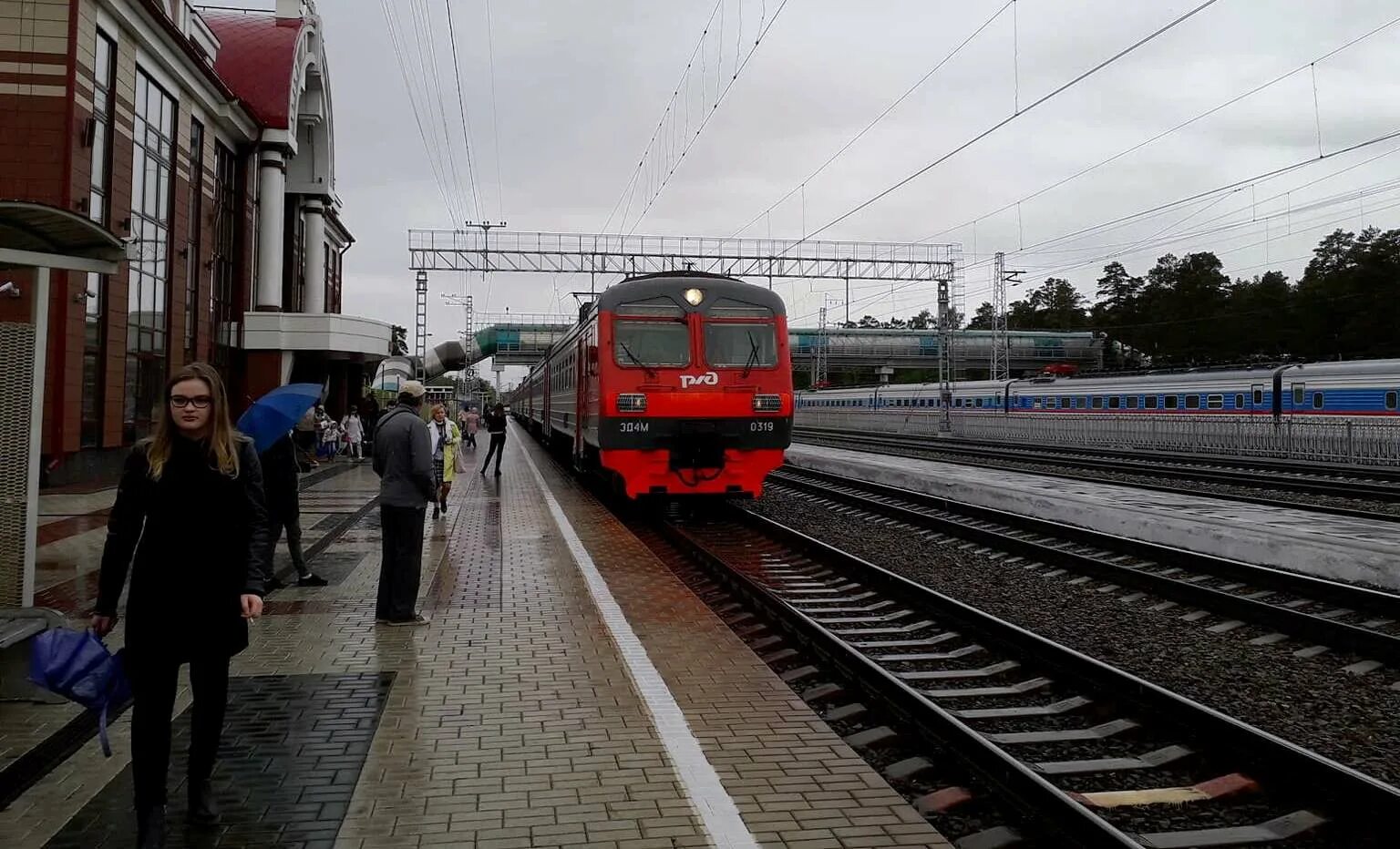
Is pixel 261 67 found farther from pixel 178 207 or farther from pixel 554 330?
pixel 554 330

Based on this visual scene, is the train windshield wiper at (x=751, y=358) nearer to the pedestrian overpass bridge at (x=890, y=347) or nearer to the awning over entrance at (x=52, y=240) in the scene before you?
the awning over entrance at (x=52, y=240)

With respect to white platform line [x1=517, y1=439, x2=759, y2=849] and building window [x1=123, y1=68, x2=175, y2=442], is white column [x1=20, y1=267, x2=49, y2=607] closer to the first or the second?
white platform line [x1=517, y1=439, x2=759, y2=849]

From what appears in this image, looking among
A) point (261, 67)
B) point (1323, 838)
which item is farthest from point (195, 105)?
point (1323, 838)

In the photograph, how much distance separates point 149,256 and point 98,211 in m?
2.92

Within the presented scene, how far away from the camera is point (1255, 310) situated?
59094 millimetres

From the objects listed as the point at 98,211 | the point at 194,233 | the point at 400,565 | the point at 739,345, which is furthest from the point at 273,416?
the point at 194,233

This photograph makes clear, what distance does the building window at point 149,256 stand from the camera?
20.2m

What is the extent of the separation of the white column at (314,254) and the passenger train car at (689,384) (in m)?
26.3

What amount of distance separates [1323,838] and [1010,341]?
69.9 metres

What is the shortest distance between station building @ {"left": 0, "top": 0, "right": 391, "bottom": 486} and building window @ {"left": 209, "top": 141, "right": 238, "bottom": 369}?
79 mm

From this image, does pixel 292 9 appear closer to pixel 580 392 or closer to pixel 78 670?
pixel 580 392

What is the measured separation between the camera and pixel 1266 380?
2655cm

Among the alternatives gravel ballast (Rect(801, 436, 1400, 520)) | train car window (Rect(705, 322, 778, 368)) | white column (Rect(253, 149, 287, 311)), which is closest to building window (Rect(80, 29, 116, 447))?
white column (Rect(253, 149, 287, 311))

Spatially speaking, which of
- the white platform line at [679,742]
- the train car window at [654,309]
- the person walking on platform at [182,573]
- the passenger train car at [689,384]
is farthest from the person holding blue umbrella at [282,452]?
the train car window at [654,309]
